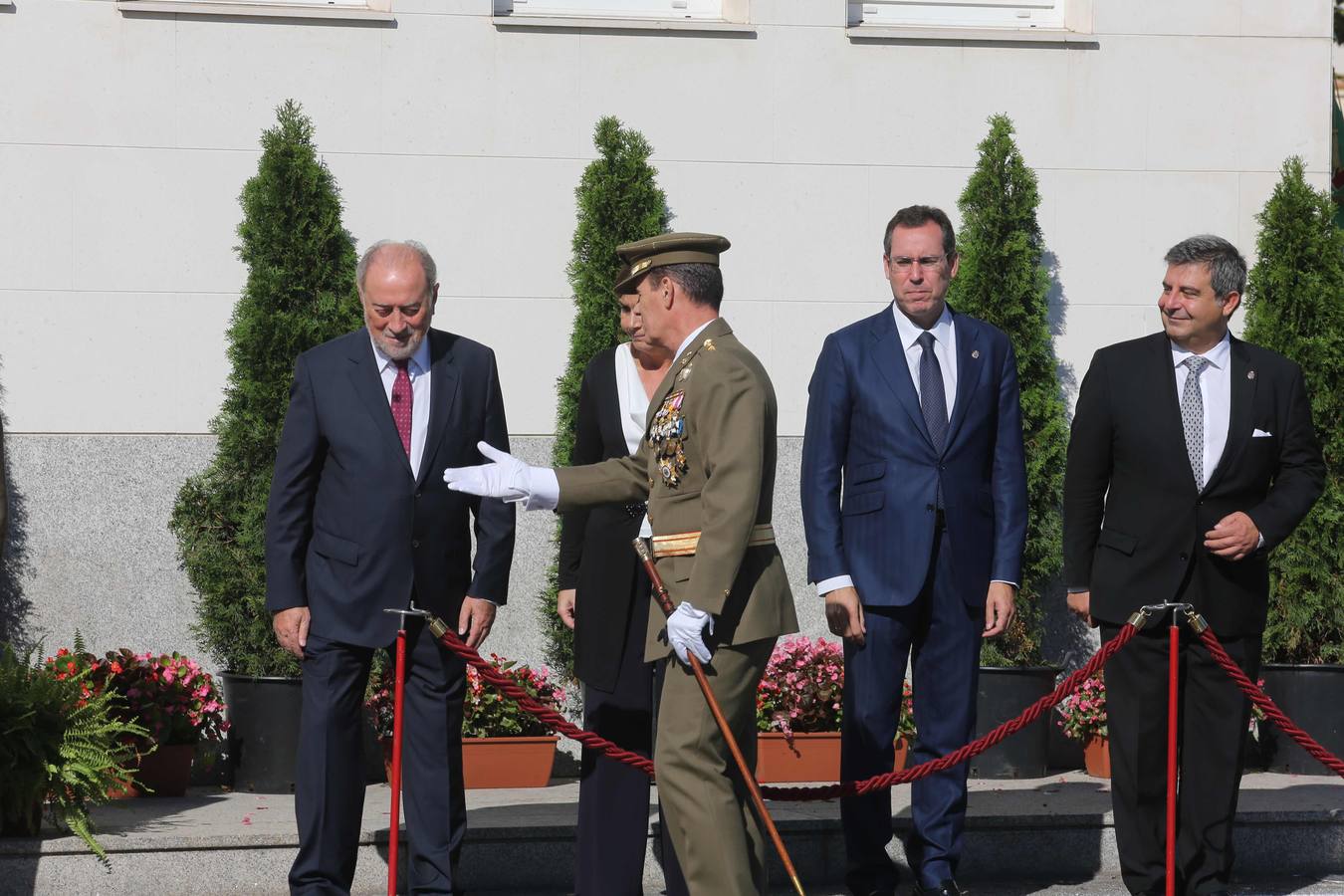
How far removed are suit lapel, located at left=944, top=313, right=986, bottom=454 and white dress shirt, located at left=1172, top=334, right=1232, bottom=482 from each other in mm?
650

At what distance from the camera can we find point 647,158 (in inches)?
334

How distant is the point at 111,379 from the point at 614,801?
152 inches

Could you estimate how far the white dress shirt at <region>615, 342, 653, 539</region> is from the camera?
550 cm

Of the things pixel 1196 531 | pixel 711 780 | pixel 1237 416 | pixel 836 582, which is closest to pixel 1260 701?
pixel 1196 531

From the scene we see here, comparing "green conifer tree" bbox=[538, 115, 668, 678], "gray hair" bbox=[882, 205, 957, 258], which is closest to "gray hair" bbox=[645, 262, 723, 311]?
"gray hair" bbox=[882, 205, 957, 258]

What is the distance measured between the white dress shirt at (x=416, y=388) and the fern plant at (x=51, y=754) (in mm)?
1633

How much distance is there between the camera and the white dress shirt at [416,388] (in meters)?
5.49

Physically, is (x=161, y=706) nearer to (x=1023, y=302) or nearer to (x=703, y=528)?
(x=703, y=528)

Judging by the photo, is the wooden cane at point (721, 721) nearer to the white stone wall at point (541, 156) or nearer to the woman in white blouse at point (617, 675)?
the woman in white blouse at point (617, 675)

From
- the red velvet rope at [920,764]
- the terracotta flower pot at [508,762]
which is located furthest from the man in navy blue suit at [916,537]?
the terracotta flower pot at [508,762]

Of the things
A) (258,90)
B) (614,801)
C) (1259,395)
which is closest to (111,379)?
(258,90)

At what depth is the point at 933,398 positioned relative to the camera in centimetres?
572

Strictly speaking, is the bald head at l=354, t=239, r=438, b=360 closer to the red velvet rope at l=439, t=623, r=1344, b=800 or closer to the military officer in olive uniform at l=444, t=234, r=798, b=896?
the military officer in olive uniform at l=444, t=234, r=798, b=896

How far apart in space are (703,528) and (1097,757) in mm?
4152
